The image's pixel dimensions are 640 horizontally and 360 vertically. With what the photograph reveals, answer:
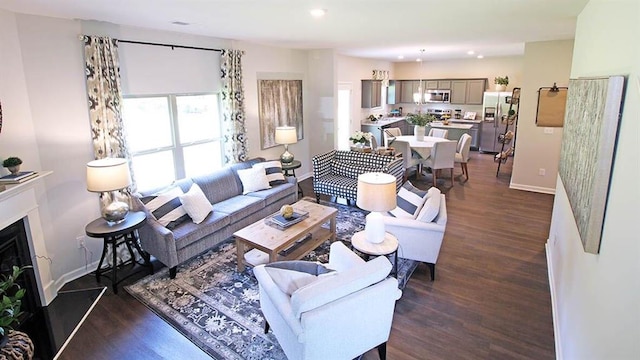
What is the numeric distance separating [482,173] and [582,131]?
6203 mm

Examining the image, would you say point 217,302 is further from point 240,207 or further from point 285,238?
point 240,207

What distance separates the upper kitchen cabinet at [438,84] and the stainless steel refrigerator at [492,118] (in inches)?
49.0

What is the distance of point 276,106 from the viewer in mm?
6703

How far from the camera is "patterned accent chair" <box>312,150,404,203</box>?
5.82m

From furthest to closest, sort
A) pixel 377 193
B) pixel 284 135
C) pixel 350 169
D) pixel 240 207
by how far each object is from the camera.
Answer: pixel 284 135 → pixel 350 169 → pixel 240 207 → pixel 377 193

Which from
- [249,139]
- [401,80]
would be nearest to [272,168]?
[249,139]

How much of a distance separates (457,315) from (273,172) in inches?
135

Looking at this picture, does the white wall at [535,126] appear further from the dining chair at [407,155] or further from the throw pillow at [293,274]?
the throw pillow at [293,274]

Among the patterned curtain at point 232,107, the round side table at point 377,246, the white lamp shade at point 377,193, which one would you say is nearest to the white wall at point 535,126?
the round side table at point 377,246

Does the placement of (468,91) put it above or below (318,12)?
below

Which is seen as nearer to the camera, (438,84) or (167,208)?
(167,208)

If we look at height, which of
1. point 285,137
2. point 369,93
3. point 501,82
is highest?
point 501,82

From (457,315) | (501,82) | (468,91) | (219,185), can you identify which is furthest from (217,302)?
(468,91)

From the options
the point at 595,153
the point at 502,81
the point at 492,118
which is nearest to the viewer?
the point at 595,153
